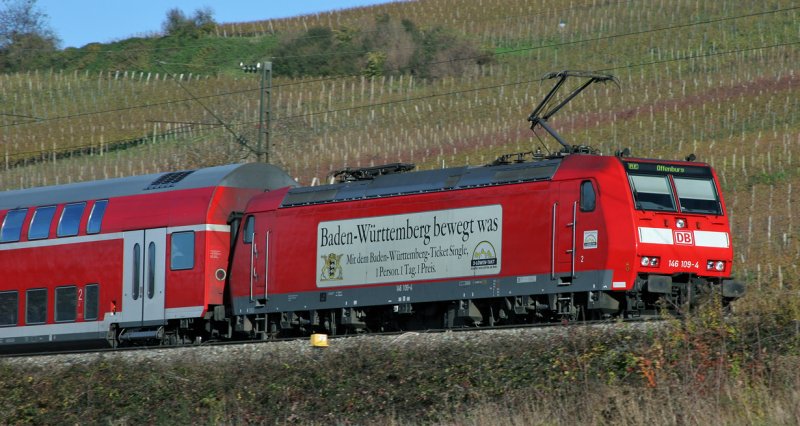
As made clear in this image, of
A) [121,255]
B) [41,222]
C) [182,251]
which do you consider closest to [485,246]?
[182,251]

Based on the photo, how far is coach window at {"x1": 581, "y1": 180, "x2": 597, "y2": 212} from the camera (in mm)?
19391

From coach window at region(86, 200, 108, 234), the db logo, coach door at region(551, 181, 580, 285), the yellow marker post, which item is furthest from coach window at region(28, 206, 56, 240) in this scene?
the db logo

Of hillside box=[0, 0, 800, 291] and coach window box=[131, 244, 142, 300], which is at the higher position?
hillside box=[0, 0, 800, 291]

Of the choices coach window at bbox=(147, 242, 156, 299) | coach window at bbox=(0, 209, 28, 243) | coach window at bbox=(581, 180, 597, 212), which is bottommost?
coach window at bbox=(147, 242, 156, 299)

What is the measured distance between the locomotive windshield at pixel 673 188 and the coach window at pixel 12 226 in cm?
1452

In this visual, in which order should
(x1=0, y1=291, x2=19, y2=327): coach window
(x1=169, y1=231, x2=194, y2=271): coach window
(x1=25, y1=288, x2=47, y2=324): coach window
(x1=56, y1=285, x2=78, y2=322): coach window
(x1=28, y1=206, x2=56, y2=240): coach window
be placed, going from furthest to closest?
(x1=0, y1=291, x2=19, y2=327): coach window → (x1=28, y1=206, x2=56, y2=240): coach window → (x1=25, y1=288, x2=47, y2=324): coach window → (x1=56, y1=285, x2=78, y2=322): coach window → (x1=169, y1=231, x2=194, y2=271): coach window

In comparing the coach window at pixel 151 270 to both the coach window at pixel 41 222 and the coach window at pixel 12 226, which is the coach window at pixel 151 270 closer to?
the coach window at pixel 41 222

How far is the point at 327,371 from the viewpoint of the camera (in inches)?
655

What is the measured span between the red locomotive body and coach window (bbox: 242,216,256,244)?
0.03m

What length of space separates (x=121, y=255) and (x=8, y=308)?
12.3ft

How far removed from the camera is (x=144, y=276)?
2453 cm

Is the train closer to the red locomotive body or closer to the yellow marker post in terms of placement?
the red locomotive body

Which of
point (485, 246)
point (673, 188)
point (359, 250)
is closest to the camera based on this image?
point (673, 188)

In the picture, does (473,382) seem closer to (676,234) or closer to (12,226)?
(676,234)
